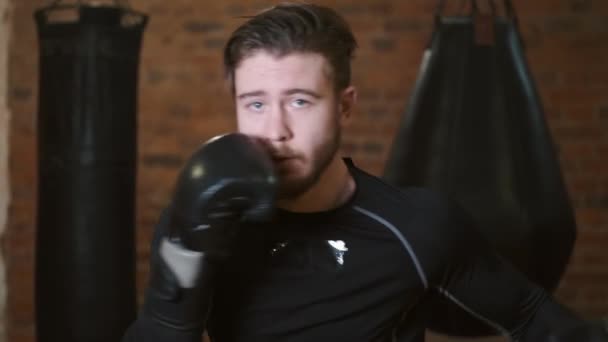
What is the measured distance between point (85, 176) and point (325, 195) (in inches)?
37.9

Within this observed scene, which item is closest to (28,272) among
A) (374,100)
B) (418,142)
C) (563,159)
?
(374,100)

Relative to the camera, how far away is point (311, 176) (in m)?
1.12

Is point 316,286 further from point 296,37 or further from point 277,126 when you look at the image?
point 296,37

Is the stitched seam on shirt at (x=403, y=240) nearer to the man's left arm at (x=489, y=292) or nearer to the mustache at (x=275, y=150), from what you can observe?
the man's left arm at (x=489, y=292)

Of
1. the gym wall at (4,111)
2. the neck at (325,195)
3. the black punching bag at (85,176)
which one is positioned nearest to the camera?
the neck at (325,195)

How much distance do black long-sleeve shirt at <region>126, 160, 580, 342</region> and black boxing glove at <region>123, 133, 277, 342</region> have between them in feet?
0.48

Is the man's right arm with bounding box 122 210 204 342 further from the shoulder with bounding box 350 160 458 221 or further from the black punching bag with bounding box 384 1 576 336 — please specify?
the black punching bag with bounding box 384 1 576 336

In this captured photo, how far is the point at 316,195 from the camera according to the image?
121 cm

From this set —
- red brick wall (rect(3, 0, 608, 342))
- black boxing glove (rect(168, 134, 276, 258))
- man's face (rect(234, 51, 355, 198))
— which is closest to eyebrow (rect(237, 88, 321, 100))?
man's face (rect(234, 51, 355, 198))

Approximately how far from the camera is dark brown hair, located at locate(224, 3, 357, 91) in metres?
1.12

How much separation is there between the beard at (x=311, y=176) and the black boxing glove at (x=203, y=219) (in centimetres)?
8

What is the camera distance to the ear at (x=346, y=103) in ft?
3.94

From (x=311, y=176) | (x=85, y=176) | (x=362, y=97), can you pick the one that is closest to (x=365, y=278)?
(x=311, y=176)

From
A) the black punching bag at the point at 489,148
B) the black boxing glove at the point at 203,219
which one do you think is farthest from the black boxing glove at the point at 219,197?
the black punching bag at the point at 489,148
